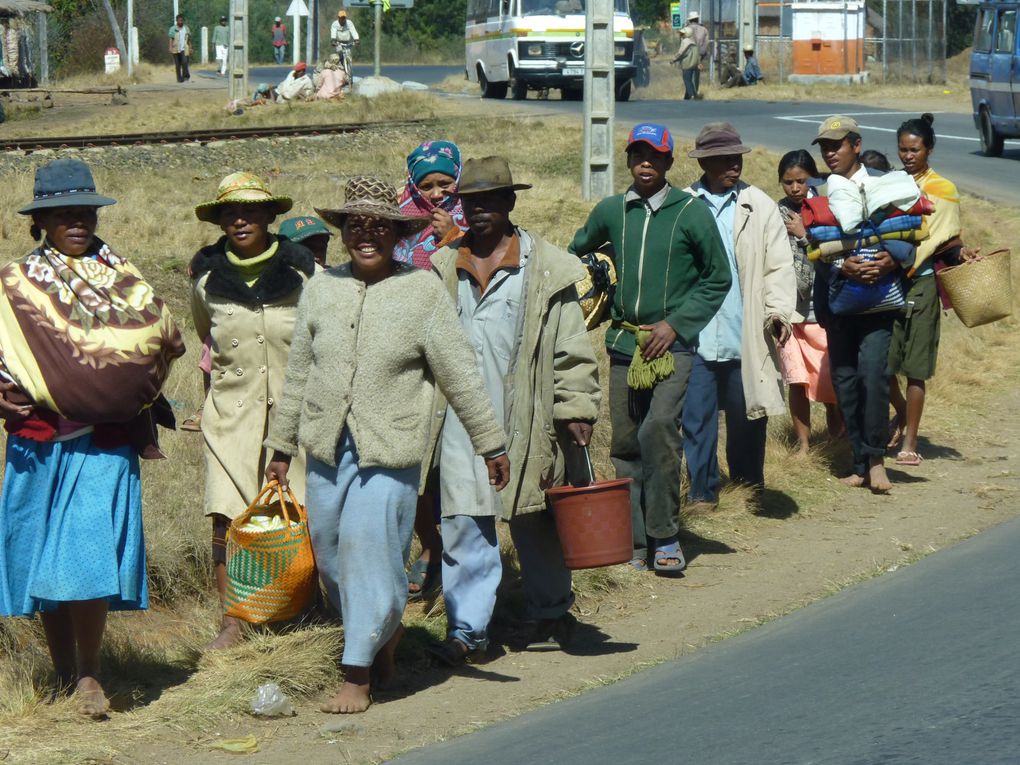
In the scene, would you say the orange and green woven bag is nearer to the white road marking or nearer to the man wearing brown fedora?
the man wearing brown fedora

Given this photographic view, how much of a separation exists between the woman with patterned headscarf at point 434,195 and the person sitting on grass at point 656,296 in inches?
26.0

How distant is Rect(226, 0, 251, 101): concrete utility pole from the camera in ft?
102

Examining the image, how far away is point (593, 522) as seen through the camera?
5.98 m

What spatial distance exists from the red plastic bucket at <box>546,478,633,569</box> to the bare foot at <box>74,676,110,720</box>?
1.75m

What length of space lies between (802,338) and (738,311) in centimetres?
193

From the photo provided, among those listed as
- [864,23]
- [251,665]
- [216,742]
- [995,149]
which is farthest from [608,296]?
[864,23]

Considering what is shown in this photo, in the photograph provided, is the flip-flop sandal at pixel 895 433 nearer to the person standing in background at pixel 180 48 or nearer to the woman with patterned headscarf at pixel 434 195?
the woman with patterned headscarf at pixel 434 195

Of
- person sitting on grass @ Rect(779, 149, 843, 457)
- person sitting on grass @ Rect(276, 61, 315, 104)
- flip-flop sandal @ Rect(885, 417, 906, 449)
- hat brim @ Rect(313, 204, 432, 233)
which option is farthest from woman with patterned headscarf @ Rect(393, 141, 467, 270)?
person sitting on grass @ Rect(276, 61, 315, 104)

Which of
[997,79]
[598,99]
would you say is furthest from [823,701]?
[997,79]

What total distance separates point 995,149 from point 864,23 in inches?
831

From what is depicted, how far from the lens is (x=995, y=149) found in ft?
80.8

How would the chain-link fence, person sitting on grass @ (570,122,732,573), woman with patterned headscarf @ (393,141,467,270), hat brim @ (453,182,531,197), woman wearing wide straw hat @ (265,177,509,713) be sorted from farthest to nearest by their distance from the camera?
the chain-link fence
person sitting on grass @ (570,122,732,573)
woman with patterned headscarf @ (393,141,467,270)
hat brim @ (453,182,531,197)
woman wearing wide straw hat @ (265,177,509,713)

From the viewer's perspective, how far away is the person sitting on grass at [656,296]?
7.21 meters

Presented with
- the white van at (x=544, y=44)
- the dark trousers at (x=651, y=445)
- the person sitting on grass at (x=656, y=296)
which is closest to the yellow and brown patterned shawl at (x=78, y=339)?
the person sitting on grass at (x=656, y=296)
